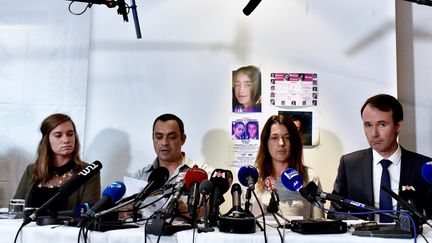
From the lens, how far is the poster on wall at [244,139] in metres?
2.95

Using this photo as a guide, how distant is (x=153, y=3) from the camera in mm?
3115

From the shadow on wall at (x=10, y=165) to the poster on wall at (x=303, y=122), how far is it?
1888 mm

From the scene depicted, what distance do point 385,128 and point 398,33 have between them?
124 centimetres

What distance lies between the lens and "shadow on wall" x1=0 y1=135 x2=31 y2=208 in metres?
2.99

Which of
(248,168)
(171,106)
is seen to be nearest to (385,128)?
(248,168)

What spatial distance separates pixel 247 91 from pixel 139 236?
71.5 inches

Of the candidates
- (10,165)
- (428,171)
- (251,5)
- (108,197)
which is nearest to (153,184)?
(108,197)

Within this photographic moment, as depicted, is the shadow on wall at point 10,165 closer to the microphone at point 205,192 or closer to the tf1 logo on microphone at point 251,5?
the tf1 logo on microphone at point 251,5

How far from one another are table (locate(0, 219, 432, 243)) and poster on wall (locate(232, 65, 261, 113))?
5.34ft

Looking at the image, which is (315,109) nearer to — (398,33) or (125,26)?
(398,33)

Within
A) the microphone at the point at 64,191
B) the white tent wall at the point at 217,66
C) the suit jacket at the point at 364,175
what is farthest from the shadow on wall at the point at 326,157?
the microphone at the point at 64,191

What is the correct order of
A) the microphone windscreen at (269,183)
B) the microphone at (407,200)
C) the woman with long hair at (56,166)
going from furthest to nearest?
the woman with long hair at (56,166) → the microphone windscreen at (269,183) → the microphone at (407,200)

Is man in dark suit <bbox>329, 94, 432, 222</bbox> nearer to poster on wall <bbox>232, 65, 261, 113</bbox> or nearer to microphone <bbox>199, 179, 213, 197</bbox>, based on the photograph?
poster on wall <bbox>232, 65, 261, 113</bbox>

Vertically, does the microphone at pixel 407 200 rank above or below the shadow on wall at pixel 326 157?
below
